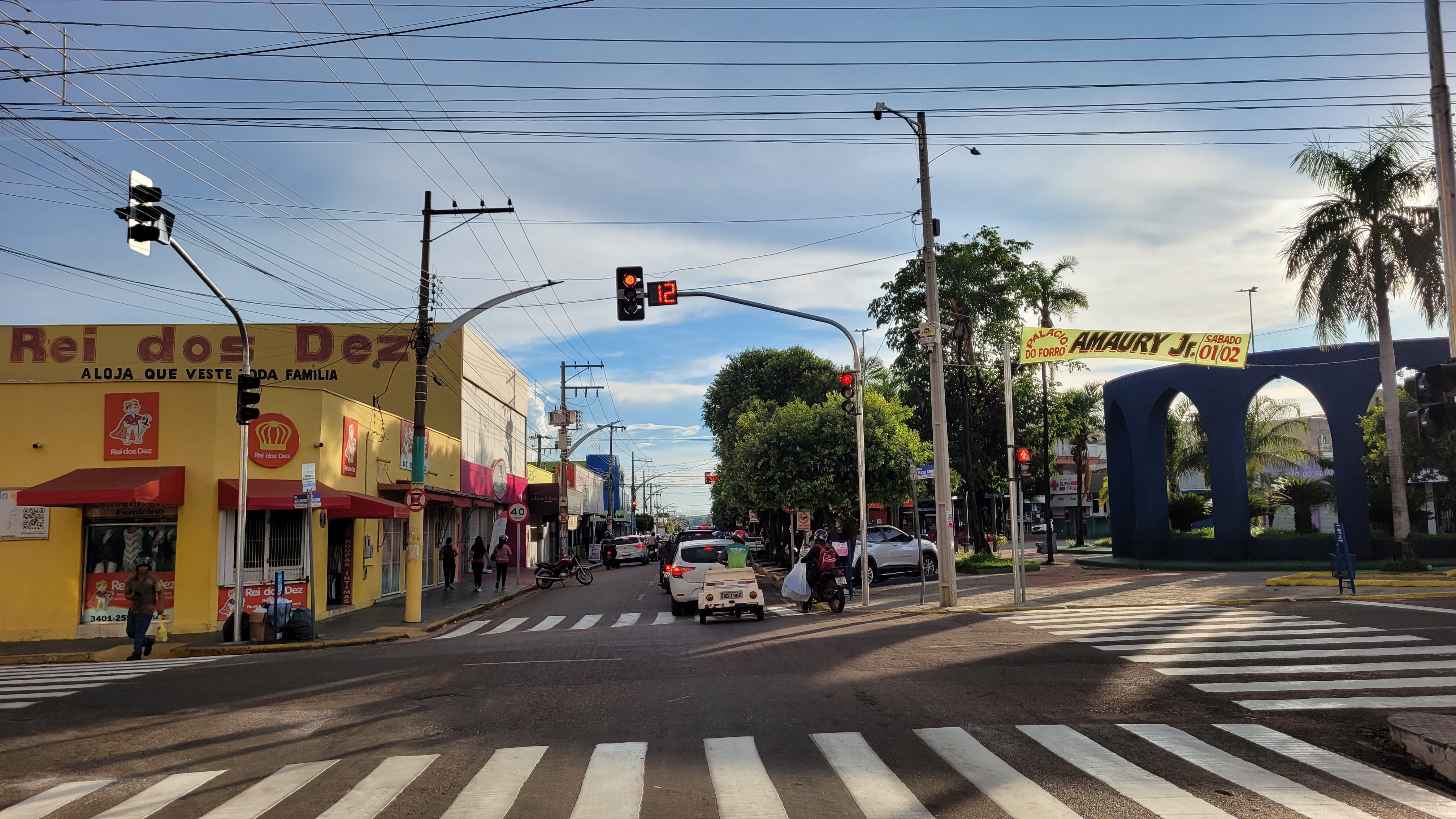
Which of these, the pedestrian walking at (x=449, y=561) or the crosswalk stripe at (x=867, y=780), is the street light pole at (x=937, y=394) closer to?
the crosswalk stripe at (x=867, y=780)

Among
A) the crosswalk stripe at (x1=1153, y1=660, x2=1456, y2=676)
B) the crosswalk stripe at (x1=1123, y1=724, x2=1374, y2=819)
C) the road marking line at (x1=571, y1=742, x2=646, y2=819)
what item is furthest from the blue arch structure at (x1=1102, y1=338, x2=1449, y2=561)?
the road marking line at (x1=571, y1=742, x2=646, y2=819)

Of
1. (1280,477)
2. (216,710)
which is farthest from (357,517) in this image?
(1280,477)

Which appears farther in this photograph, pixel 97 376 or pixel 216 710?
pixel 97 376

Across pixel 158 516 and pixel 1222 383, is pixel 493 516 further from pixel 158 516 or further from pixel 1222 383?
pixel 1222 383

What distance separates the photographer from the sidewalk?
18516 mm

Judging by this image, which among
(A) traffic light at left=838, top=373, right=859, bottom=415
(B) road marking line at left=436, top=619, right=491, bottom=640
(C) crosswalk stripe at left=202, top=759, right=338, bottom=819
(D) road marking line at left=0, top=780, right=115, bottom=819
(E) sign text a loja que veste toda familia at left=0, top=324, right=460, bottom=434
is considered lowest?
(B) road marking line at left=436, top=619, right=491, bottom=640

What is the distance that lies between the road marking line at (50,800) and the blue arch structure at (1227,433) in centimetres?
2846

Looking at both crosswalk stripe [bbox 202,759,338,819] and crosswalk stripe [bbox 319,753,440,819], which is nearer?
crosswalk stripe [bbox 319,753,440,819]

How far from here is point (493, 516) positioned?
48.5m

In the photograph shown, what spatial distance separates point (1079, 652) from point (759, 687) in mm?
4875

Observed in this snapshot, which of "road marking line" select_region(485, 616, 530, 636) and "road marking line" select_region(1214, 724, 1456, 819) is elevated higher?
"road marking line" select_region(1214, 724, 1456, 819)

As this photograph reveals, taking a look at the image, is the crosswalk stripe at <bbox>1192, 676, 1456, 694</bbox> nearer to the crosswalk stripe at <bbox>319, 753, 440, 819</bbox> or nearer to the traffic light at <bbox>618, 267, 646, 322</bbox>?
the crosswalk stripe at <bbox>319, 753, 440, 819</bbox>

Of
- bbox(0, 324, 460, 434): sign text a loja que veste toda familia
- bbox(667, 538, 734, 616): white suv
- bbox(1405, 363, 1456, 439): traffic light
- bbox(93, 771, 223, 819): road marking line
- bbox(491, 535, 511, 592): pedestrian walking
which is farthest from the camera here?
bbox(0, 324, 460, 434): sign text a loja que veste toda familia

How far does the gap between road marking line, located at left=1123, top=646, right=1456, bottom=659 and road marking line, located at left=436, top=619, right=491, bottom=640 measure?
12703 mm
